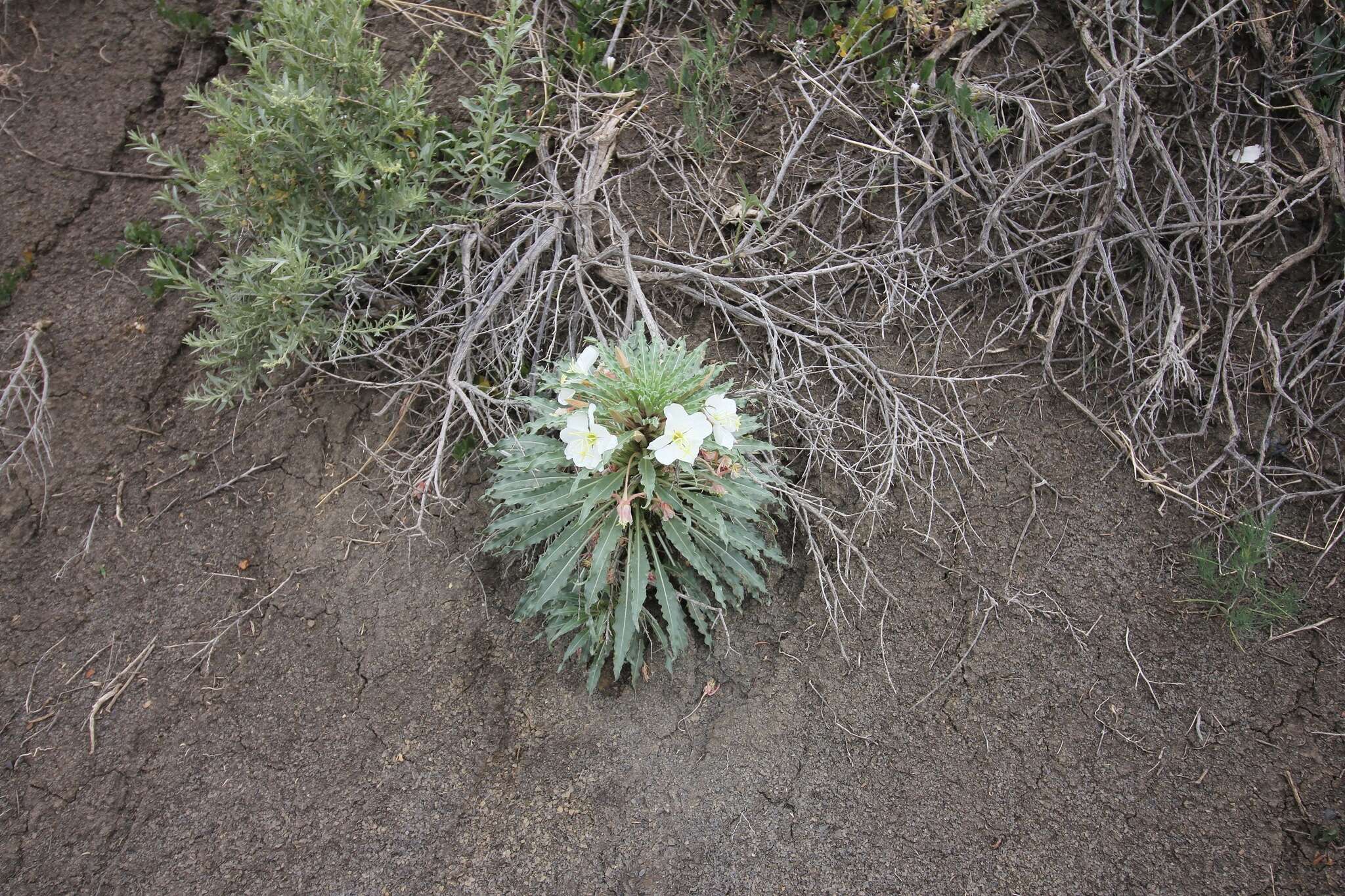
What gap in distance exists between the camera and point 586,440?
211 centimetres

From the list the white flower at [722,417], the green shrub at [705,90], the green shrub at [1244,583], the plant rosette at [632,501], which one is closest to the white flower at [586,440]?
the plant rosette at [632,501]

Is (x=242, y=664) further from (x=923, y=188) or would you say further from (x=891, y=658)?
(x=923, y=188)

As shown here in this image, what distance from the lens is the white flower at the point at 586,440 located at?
209 centimetres

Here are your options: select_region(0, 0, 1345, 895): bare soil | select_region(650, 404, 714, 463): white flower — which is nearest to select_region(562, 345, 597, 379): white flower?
select_region(650, 404, 714, 463): white flower

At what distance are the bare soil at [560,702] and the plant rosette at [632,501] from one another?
0.78 feet

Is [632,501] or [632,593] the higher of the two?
[632,501]

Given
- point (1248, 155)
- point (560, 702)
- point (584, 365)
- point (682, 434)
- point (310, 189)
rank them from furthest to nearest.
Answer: point (1248, 155)
point (310, 189)
point (560, 702)
point (584, 365)
point (682, 434)

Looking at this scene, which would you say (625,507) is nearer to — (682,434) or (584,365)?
(682,434)

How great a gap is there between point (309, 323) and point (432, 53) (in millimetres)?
1385

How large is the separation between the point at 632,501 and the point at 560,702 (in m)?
0.73

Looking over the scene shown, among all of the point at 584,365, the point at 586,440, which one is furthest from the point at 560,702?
the point at 584,365

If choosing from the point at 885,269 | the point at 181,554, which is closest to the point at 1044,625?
the point at 885,269

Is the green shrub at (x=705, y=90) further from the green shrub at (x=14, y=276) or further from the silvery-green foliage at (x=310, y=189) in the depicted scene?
the green shrub at (x=14, y=276)

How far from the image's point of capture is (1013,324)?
3.03 meters
